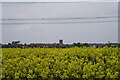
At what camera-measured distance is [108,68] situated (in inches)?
163

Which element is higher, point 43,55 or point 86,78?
point 43,55

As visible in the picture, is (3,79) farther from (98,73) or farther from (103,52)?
(103,52)

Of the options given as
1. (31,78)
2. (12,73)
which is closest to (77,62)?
(31,78)

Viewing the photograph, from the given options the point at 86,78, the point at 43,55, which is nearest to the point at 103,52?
the point at 86,78

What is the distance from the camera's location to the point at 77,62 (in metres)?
4.22

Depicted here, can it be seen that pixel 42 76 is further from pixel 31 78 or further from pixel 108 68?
pixel 108 68

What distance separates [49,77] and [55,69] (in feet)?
0.64

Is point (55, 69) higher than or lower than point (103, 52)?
lower

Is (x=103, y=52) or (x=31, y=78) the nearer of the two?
(x=31, y=78)

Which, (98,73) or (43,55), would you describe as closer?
(98,73)

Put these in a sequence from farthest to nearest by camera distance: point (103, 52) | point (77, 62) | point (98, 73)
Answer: point (103, 52), point (77, 62), point (98, 73)

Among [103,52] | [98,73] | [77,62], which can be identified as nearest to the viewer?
[98,73]

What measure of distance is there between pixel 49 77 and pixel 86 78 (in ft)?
2.26

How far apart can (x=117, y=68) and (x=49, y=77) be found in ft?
4.25
